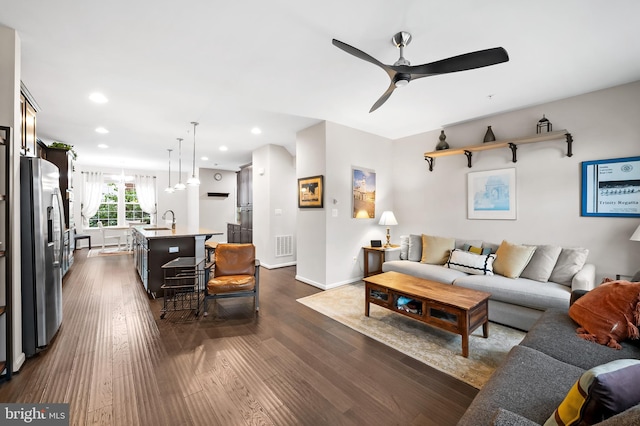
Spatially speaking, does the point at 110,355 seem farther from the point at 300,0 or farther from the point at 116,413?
the point at 300,0

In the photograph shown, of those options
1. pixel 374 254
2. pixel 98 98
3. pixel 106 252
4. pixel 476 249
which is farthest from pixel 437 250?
pixel 106 252

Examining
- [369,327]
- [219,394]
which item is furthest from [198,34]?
[369,327]

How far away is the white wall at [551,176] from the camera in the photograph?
3.02m

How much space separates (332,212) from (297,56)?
2.41m

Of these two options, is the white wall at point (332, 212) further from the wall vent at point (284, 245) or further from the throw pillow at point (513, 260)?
the throw pillow at point (513, 260)

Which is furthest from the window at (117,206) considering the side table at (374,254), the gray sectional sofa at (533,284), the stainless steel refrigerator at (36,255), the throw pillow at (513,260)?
the throw pillow at (513,260)

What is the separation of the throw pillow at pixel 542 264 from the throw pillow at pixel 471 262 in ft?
1.21

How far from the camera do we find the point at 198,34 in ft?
7.16

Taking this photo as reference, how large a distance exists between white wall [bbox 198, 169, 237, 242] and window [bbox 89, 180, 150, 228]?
227 centimetres

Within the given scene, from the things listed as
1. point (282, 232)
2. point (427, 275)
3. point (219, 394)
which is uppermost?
point (282, 232)

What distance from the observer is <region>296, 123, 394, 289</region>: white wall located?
4.30 metres

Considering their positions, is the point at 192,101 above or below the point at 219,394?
above

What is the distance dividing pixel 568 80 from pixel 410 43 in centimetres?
206
